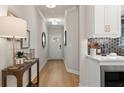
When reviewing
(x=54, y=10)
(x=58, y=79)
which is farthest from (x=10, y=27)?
(x=54, y=10)

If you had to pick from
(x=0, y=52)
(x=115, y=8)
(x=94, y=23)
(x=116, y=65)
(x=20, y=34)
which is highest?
(x=115, y=8)

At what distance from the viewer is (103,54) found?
356 centimetres

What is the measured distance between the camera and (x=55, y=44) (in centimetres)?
1223

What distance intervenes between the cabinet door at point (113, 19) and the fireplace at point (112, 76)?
29.1 inches

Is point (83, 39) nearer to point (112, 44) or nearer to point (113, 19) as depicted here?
point (112, 44)

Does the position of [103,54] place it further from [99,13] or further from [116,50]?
[99,13]

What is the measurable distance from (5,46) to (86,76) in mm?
1957

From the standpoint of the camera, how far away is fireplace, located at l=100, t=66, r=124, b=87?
2818 millimetres

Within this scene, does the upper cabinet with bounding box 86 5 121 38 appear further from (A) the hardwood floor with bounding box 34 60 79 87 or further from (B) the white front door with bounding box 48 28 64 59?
(B) the white front door with bounding box 48 28 64 59

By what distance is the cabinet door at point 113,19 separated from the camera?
10.5ft

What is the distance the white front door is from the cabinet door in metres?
8.95

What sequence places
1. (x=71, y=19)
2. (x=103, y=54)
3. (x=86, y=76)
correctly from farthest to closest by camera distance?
(x=71, y=19) → (x=86, y=76) → (x=103, y=54)

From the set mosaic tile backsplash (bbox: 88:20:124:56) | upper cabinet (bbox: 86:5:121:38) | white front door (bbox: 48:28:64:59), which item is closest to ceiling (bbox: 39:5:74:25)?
mosaic tile backsplash (bbox: 88:20:124:56)
